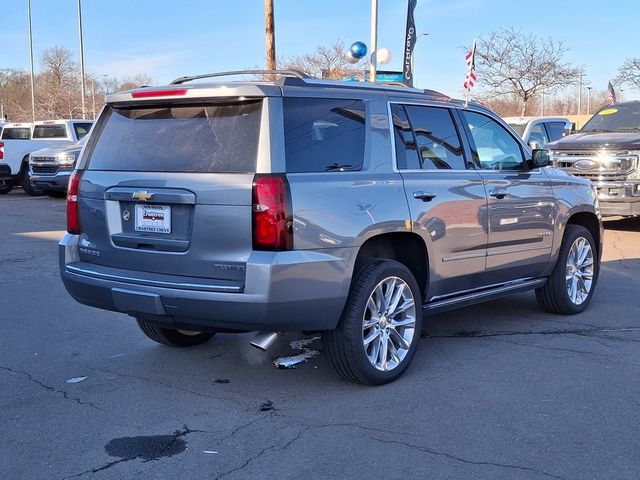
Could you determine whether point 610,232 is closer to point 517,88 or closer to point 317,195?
point 317,195

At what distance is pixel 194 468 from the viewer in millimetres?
3713

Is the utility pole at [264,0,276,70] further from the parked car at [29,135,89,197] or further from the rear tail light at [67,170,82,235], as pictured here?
the rear tail light at [67,170,82,235]

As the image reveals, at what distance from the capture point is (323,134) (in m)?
4.66

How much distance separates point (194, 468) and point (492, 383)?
214 cm

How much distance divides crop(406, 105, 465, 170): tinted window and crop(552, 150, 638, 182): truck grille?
22.3 ft

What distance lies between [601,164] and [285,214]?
8.86 metres

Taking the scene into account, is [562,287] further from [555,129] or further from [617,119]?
[555,129]

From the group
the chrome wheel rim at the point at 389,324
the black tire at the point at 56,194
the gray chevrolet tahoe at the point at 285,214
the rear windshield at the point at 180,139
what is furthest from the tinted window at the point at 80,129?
the chrome wheel rim at the point at 389,324

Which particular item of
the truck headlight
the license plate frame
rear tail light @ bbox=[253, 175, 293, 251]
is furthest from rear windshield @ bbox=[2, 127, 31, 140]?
rear tail light @ bbox=[253, 175, 293, 251]

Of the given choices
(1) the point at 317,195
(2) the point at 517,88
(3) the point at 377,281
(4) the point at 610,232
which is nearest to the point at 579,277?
(3) the point at 377,281

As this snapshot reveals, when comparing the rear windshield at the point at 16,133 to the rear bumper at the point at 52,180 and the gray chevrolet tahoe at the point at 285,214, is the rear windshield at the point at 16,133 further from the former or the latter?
the gray chevrolet tahoe at the point at 285,214

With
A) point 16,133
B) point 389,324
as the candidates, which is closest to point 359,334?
point 389,324

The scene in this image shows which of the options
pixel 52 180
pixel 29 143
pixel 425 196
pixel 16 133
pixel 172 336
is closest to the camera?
pixel 425 196

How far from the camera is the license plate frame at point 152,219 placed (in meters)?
4.48
